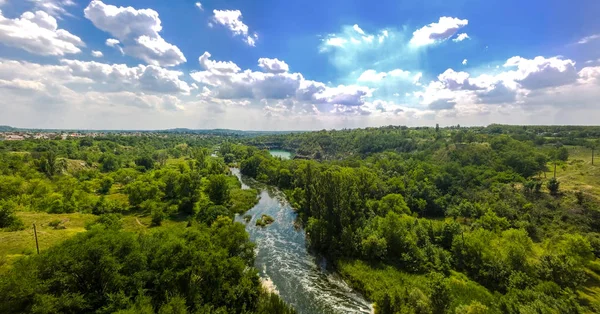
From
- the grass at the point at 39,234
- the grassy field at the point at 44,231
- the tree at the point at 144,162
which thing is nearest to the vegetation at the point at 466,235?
the grassy field at the point at 44,231

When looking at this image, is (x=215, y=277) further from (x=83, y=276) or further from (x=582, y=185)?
(x=582, y=185)

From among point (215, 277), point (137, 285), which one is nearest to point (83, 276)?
point (137, 285)

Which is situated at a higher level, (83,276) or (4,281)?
(4,281)

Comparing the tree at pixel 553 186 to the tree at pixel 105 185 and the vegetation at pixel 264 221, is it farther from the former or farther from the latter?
the tree at pixel 105 185

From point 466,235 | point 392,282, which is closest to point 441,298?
point 392,282

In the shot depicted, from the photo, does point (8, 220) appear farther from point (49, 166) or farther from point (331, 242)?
point (49, 166)

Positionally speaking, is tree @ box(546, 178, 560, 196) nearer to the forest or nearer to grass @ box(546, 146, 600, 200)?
the forest

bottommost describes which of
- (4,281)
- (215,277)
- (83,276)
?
(215,277)
